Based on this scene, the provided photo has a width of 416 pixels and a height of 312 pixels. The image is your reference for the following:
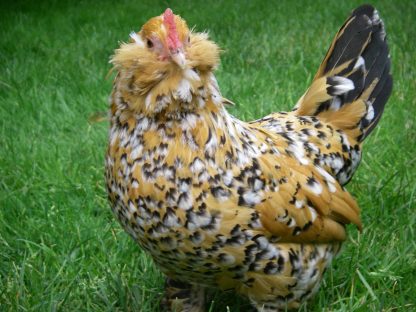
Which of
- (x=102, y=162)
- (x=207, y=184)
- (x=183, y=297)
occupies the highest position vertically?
(x=207, y=184)

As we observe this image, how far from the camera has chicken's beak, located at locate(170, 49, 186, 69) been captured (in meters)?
1.83

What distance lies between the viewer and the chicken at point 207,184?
1953 mm

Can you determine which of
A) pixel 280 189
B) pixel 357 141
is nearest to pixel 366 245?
pixel 357 141

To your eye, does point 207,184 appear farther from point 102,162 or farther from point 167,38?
point 102,162

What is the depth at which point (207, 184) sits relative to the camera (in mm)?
2045

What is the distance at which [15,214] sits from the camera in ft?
10.6

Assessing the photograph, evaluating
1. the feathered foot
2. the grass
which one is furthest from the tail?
the feathered foot

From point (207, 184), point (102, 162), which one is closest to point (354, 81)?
point (207, 184)

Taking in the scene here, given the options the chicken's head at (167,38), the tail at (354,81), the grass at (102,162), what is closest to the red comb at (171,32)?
the chicken's head at (167,38)

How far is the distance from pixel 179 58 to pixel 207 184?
437mm

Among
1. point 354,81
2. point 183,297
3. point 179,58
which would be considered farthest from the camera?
point 354,81

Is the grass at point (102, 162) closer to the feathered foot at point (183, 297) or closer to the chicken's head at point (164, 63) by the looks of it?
the feathered foot at point (183, 297)

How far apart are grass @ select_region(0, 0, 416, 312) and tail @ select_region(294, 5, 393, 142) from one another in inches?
21.7

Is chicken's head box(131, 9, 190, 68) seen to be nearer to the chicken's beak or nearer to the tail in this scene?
the chicken's beak
